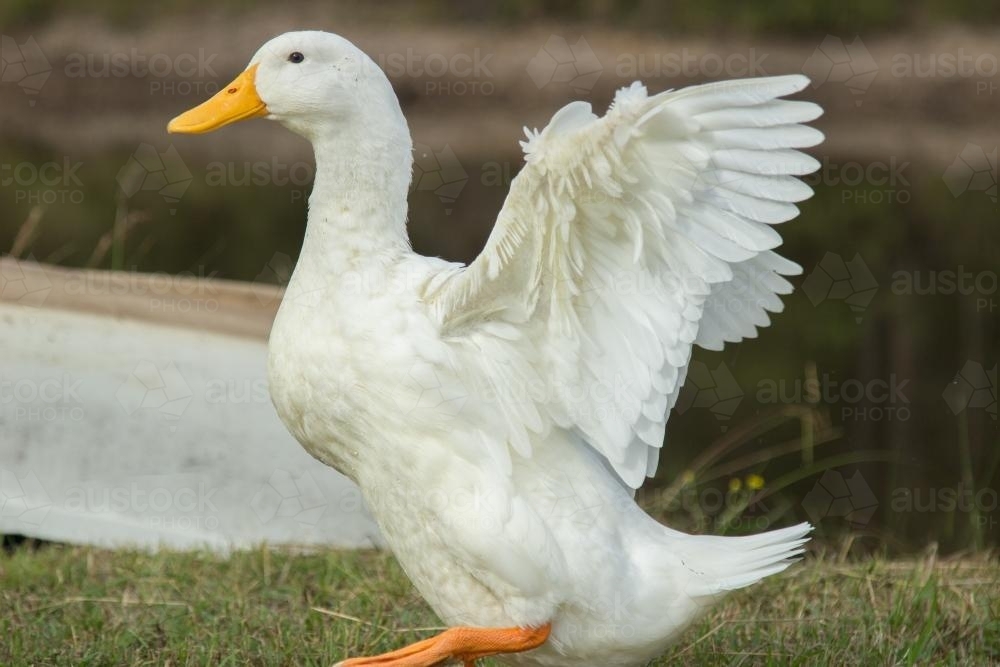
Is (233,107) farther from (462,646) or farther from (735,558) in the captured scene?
(735,558)

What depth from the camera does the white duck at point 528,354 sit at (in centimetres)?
310

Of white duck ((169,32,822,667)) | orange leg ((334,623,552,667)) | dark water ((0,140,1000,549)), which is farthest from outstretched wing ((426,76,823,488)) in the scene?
dark water ((0,140,1000,549))

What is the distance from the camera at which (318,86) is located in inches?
137

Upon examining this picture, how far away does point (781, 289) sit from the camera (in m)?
3.68

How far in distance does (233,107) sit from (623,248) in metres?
1.19

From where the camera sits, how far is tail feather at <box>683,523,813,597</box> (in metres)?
3.43

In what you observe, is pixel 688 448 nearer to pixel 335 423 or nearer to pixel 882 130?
pixel 335 423

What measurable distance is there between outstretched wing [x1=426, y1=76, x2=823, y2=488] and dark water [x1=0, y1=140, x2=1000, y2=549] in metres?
2.07

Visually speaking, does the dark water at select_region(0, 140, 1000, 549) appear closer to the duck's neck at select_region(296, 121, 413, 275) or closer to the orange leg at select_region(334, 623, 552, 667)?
the orange leg at select_region(334, 623, 552, 667)

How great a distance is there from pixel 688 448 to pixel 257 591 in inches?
144

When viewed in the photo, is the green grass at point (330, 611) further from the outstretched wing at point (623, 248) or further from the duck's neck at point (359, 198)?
the duck's neck at point (359, 198)

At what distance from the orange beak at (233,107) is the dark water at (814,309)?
234 cm

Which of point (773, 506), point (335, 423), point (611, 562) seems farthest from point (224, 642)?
point (773, 506)

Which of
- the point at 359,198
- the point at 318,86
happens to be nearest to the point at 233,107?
the point at 318,86
